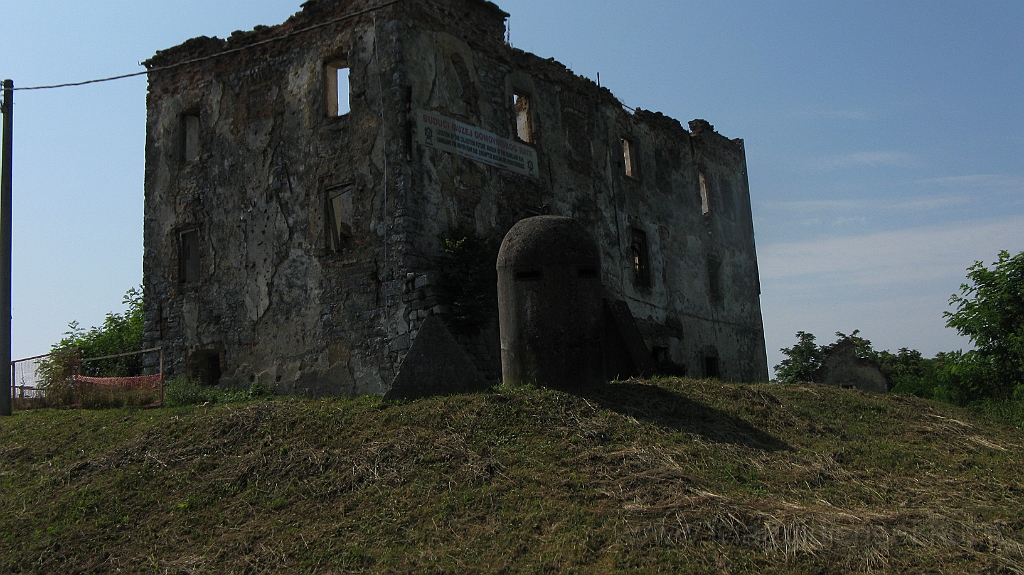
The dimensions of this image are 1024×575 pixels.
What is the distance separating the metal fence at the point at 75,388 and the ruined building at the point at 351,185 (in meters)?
1.95

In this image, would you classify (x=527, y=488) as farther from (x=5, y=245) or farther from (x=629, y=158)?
(x=629, y=158)

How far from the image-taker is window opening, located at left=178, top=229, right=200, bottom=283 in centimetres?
1678

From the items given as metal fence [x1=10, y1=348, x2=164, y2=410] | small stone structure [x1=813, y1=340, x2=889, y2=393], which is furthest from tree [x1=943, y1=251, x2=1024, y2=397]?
metal fence [x1=10, y1=348, x2=164, y2=410]

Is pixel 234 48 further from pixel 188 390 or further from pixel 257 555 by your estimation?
pixel 257 555

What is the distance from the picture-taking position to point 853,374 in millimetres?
19875

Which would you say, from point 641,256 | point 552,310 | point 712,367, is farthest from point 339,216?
point 712,367

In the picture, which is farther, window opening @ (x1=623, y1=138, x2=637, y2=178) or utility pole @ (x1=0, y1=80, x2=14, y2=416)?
→ window opening @ (x1=623, y1=138, x2=637, y2=178)

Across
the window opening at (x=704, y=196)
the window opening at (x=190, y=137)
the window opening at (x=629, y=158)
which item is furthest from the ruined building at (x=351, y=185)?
the window opening at (x=704, y=196)

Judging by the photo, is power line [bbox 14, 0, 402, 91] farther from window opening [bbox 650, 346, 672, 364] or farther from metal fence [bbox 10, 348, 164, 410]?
window opening [bbox 650, 346, 672, 364]

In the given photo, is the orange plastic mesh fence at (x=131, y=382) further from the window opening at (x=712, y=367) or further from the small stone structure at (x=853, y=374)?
the small stone structure at (x=853, y=374)

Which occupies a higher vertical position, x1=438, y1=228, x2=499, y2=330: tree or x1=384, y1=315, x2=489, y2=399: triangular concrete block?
x1=438, y1=228, x2=499, y2=330: tree

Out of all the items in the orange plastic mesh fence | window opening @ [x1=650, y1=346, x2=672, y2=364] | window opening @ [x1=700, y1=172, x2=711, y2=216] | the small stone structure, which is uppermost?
window opening @ [x1=700, y1=172, x2=711, y2=216]

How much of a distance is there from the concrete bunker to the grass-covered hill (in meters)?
0.49

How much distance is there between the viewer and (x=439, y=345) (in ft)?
34.8
